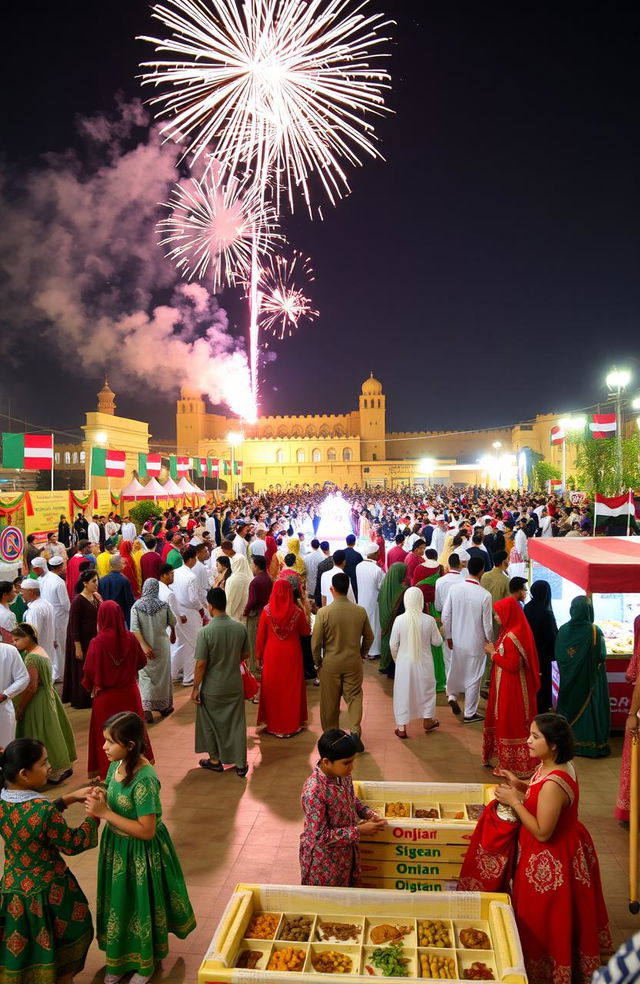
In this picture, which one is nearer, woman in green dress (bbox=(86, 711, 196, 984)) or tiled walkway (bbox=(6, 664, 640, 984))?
woman in green dress (bbox=(86, 711, 196, 984))

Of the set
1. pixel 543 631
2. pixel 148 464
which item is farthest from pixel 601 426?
pixel 543 631

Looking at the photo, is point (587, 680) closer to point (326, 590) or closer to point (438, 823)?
point (438, 823)

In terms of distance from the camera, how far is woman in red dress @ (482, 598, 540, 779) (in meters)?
4.27

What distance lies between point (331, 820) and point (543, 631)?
3.28 m

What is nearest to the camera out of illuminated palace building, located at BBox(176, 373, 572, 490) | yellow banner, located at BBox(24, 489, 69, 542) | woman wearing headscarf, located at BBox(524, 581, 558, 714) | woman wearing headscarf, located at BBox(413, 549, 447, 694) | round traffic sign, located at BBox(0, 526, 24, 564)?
woman wearing headscarf, located at BBox(524, 581, 558, 714)

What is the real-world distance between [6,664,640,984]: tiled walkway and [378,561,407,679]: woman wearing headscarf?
2.90ft

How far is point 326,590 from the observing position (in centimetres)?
722

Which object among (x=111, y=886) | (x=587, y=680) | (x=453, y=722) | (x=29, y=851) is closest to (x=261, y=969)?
(x=111, y=886)

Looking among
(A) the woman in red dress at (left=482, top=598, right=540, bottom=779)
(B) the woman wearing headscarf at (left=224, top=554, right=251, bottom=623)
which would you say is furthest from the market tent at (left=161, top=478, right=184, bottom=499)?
(A) the woman in red dress at (left=482, top=598, right=540, bottom=779)

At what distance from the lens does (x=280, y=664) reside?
17.4ft

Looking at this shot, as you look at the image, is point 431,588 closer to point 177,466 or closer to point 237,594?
point 237,594

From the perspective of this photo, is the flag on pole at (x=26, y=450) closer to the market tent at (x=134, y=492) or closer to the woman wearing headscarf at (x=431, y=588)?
the market tent at (x=134, y=492)

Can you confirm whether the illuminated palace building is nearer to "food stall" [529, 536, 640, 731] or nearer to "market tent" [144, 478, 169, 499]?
"market tent" [144, 478, 169, 499]

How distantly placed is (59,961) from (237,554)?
5.98m
